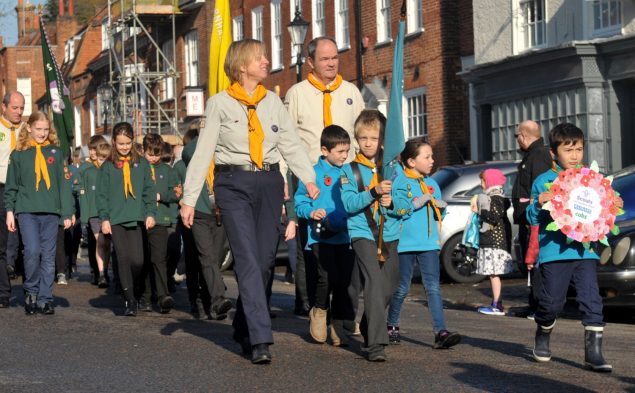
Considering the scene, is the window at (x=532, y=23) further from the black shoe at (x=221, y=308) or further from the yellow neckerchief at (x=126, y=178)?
the black shoe at (x=221, y=308)

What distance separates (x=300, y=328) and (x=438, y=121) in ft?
61.6

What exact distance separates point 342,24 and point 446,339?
24936mm

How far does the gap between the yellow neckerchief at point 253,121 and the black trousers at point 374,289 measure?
33.8 inches

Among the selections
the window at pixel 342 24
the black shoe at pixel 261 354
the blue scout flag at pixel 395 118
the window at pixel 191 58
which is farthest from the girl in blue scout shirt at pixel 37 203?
the window at pixel 191 58

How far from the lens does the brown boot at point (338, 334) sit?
988cm

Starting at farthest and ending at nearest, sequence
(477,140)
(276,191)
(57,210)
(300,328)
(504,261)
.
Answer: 1. (477,140)
2. (504,261)
3. (57,210)
4. (300,328)
5. (276,191)

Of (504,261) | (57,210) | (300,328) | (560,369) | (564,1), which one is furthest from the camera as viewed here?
(564,1)

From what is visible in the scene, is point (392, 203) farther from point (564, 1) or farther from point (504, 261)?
point (564, 1)

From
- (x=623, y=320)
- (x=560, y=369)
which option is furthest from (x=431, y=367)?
(x=623, y=320)

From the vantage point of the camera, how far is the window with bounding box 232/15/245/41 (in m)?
41.4

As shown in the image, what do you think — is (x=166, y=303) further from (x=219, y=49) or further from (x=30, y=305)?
(x=219, y=49)

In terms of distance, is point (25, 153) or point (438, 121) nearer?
point (25, 153)

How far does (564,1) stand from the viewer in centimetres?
2434

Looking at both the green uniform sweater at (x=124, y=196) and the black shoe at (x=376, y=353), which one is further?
the green uniform sweater at (x=124, y=196)
